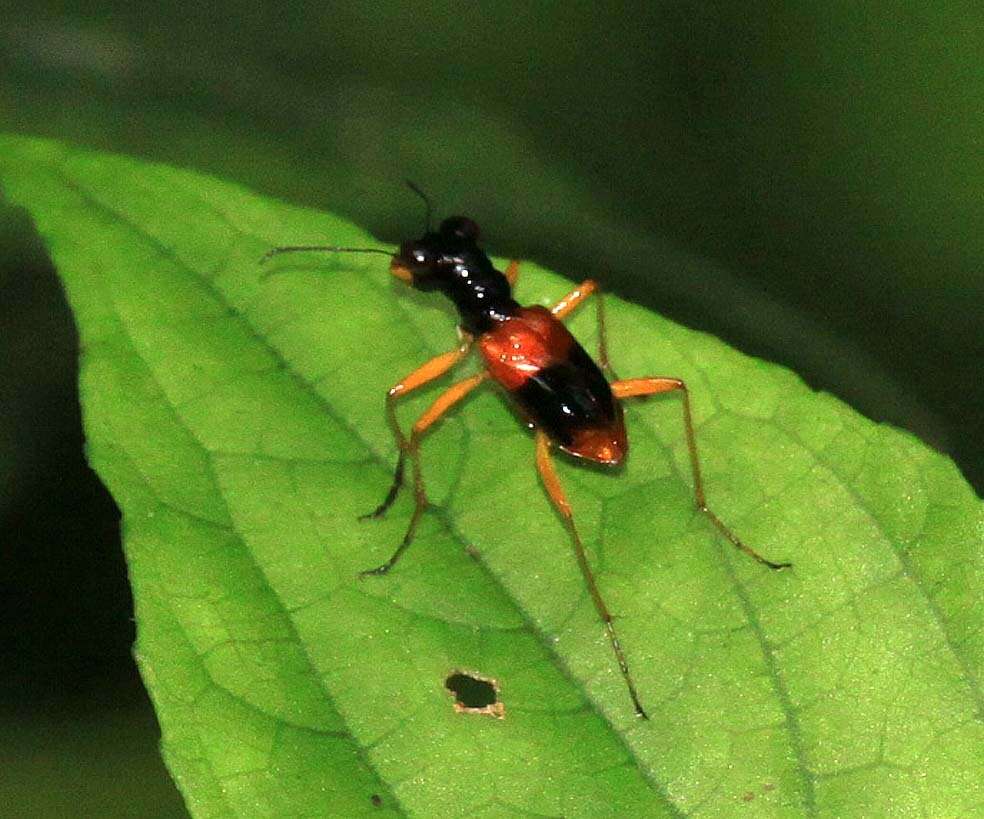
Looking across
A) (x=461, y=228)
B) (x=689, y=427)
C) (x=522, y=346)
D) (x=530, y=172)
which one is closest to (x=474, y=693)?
(x=689, y=427)

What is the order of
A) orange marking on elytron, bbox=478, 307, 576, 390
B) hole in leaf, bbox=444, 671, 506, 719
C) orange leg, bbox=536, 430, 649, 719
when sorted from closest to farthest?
hole in leaf, bbox=444, 671, 506, 719, orange leg, bbox=536, 430, 649, 719, orange marking on elytron, bbox=478, 307, 576, 390

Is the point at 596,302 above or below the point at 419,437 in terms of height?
above

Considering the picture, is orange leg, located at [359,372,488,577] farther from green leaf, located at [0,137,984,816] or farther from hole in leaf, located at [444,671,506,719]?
hole in leaf, located at [444,671,506,719]

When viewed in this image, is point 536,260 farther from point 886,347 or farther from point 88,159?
point 88,159

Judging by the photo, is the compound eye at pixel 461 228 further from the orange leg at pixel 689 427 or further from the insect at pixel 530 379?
the orange leg at pixel 689 427

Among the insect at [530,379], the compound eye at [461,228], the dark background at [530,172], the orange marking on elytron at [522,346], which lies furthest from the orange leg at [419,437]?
the dark background at [530,172]

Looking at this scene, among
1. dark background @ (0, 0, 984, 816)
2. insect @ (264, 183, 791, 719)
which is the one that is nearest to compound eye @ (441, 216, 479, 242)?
insect @ (264, 183, 791, 719)

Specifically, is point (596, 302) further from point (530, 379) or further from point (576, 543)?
point (576, 543)

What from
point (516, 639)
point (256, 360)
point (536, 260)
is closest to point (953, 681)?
point (516, 639)
